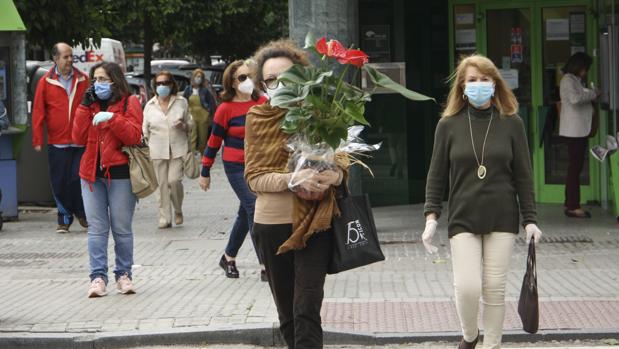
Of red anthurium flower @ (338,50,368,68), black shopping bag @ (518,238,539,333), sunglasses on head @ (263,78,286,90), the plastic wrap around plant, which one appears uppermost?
red anthurium flower @ (338,50,368,68)

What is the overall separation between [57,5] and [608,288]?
29.9 ft

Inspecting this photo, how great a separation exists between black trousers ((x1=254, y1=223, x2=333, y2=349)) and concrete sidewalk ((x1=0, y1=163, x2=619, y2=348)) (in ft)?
6.13

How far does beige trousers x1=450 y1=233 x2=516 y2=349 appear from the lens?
6309 millimetres

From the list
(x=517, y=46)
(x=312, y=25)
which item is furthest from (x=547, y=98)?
(x=312, y=25)

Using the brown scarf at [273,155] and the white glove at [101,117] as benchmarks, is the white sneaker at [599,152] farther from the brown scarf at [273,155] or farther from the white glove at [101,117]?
the brown scarf at [273,155]

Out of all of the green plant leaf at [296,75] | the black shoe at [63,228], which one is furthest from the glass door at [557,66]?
the green plant leaf at [296,75]

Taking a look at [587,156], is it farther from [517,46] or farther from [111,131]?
[111,131]

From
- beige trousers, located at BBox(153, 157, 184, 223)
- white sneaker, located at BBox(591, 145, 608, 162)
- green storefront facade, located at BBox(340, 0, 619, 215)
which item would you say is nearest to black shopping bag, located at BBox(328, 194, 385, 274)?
white sneaker, located at BBox(591, 145, 608, 162)

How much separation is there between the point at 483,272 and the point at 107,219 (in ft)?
12.2

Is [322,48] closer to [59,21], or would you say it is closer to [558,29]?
[558,29]

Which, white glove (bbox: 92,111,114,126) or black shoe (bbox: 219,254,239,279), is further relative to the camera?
black shoe (bbox: 219,254,239,279)

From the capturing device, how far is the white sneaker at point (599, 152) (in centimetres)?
1245

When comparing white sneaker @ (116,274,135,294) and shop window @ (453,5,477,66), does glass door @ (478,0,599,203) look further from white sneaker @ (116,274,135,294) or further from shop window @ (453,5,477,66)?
white sneaker @ (116,274,135,294)

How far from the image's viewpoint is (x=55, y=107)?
43.3 ft
